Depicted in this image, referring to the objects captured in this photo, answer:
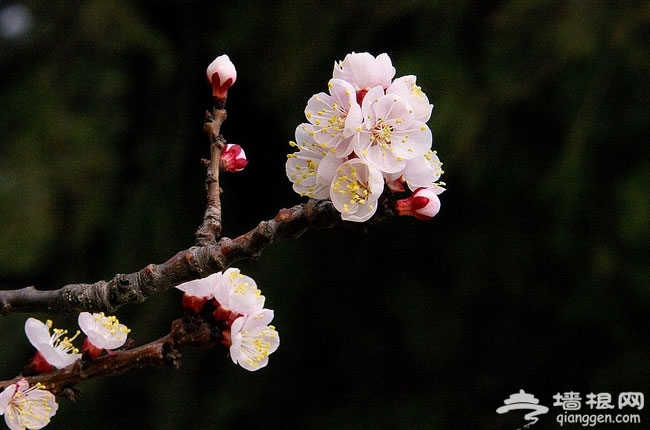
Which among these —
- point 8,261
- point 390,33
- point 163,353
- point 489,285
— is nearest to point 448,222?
point 489,285

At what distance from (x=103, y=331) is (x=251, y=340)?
0.15m

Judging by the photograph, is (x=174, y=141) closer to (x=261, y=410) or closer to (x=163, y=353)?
(x=261, y=410)

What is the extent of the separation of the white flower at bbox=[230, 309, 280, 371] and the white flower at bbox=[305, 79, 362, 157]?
226 mm

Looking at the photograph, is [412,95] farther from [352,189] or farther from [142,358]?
[142,358]

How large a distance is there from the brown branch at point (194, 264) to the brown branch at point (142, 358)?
127 millimetres

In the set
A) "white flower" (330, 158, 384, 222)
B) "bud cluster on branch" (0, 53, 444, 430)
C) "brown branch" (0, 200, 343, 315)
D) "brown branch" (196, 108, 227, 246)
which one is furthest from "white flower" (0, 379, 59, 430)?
"white flower" (330, 158, 384, 222)

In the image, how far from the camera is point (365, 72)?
67 cm

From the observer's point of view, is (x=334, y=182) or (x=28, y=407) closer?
(x=334, y=182)

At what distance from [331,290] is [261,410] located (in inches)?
15.6

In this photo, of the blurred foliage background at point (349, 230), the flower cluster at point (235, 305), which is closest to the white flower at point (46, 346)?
the flower cluster at point (235, 305)

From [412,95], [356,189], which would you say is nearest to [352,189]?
[356,189]

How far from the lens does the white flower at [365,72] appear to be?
66 centimetres

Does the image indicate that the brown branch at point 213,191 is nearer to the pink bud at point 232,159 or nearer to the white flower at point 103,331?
the pink bud at point 232,159

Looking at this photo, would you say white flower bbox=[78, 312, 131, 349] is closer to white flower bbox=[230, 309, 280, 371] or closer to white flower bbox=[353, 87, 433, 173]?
white flower bbox=[230, 309, 280, 371]
